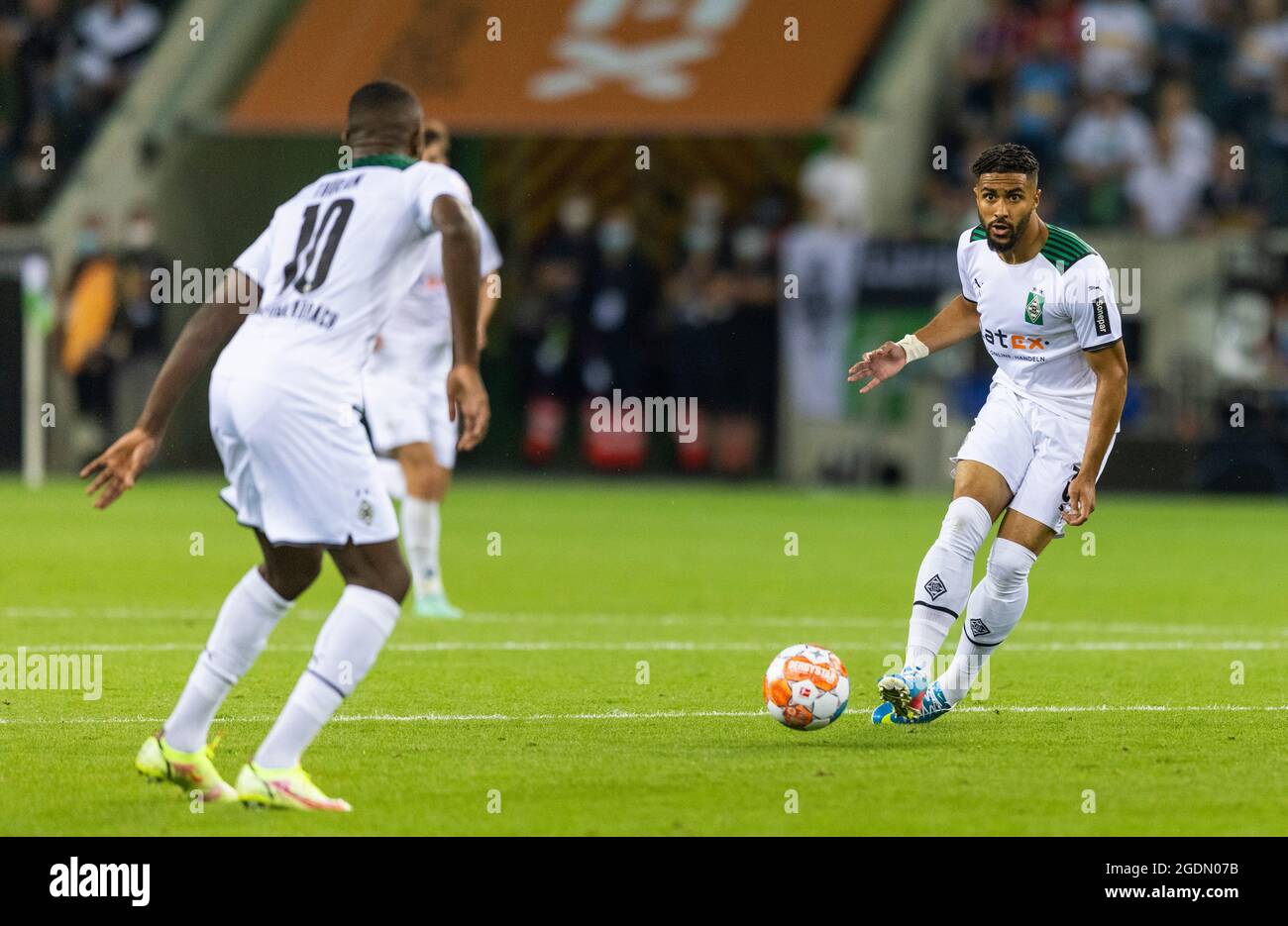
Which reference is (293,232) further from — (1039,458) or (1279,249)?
(1279,249)

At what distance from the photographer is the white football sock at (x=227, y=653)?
6707mm

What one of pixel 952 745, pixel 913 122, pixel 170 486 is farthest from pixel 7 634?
pixel 913 122

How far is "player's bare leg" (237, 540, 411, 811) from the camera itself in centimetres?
643

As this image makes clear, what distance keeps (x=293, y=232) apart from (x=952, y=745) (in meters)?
2.99

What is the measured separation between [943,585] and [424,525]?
4.80 metres

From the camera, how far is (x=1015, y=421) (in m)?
8.39

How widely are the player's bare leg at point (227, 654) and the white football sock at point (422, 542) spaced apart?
5.60 meters

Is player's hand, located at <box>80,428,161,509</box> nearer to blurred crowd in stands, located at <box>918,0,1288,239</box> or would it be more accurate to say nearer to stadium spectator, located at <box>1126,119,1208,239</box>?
blurred crowd in stands, located at <box>918,0,1288,239</box>

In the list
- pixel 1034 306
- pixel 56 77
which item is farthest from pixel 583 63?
pixel 1034 306

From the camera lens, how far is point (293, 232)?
6.66m

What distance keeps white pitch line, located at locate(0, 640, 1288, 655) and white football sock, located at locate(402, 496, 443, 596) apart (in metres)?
1.36

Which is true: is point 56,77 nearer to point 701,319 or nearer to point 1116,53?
point 701,319

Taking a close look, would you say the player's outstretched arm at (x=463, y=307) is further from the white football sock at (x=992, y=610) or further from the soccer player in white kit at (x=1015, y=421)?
the white football sock at (x=992, y=610)

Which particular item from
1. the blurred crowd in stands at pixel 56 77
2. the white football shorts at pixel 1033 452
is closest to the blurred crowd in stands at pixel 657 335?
the blurred crowd in stands at pixel 56 77
